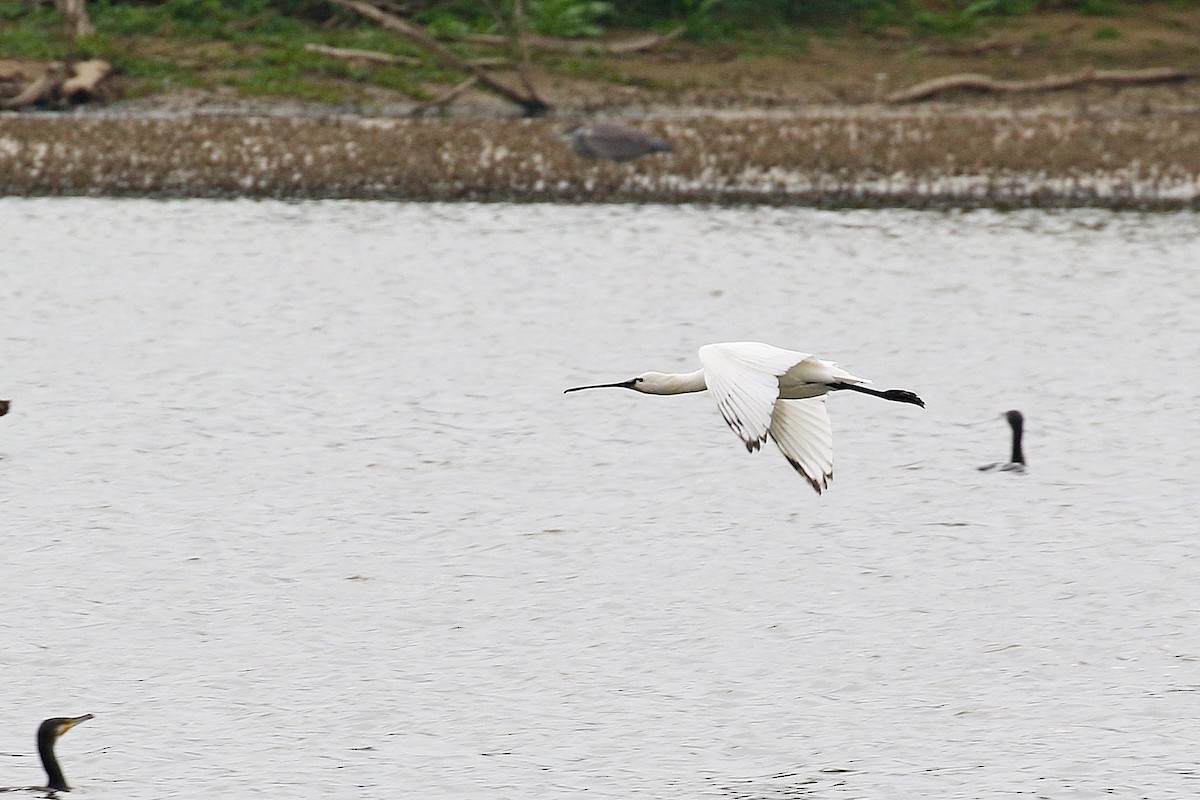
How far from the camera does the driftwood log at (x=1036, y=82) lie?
3212cm

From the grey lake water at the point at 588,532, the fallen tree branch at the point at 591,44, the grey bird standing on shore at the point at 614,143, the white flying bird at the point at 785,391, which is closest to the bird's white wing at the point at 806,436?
the white flying bird at the point at 785,391

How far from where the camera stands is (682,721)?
9.49 m

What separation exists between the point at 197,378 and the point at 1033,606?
27.1 ft

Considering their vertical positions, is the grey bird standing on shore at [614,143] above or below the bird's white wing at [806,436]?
below

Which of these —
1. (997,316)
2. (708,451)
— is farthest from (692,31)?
(708,451)

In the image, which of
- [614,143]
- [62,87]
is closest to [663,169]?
[614,143]

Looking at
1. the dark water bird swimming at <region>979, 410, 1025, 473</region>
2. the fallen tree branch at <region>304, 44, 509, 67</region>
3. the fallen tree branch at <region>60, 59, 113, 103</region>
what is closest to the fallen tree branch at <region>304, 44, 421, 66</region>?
the fallen tree branch at <region>304, 44, 509, 67</region>

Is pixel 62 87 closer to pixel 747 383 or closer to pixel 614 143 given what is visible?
pixel 614 143

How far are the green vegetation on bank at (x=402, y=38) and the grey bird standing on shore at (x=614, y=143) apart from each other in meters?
7.38

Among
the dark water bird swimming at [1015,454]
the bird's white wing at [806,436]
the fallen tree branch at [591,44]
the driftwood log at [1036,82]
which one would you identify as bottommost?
the dark water bird swimming at [1015,454]

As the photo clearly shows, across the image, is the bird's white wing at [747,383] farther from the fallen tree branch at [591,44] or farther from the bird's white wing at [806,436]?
the fallen tree branch at [591,44]

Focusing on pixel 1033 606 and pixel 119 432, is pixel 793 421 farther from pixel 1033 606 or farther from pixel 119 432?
pixel 119 432

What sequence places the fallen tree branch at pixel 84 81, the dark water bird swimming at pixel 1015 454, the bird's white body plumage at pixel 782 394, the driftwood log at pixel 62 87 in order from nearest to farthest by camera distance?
the bird's white body plumage at pixel 782 394 → the dark water bird swimming at pixel 1015 454 → the driftwood log at pixel 62 87 → the fallen tree branch at pixel 84 81

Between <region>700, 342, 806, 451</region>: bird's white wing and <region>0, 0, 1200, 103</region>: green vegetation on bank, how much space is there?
23401mm
